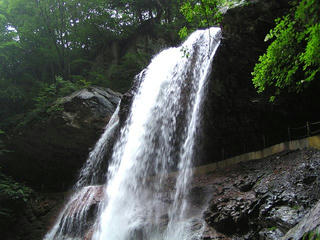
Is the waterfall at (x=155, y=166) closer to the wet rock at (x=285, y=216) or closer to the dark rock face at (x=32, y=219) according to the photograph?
the dark rock face at (x=32, y=219)

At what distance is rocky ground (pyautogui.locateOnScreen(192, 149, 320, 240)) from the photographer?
576cm

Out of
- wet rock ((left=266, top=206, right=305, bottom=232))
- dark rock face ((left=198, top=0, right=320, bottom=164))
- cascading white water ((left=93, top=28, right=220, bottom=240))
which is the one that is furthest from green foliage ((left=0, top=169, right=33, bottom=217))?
wet rock ((left=266, top=206, right=305, bottom=232))

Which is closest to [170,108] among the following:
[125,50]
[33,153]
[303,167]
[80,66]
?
[303,167]

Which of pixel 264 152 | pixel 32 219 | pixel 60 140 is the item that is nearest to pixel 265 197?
pixel 264 152

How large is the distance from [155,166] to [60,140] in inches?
267

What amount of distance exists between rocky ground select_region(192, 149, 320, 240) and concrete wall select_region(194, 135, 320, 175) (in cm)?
31

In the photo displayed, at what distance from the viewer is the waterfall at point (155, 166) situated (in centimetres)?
804

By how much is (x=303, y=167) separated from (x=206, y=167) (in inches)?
148

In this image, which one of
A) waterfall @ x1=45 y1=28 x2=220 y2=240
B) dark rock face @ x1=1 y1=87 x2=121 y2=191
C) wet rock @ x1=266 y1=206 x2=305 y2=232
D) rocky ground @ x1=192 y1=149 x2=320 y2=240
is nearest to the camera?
wet rock @ x1=266 y1=206 x2=305 y2=232

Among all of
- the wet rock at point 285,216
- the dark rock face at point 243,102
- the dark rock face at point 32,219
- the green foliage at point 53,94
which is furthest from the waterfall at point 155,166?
the green foliage at point 53,94

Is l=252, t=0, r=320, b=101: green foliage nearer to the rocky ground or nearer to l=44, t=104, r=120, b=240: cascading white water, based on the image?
the rocky ground

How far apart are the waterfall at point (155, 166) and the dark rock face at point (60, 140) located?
282cm

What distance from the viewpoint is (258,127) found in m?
9.65

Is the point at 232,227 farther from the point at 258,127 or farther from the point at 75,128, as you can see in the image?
the point at 75,128
